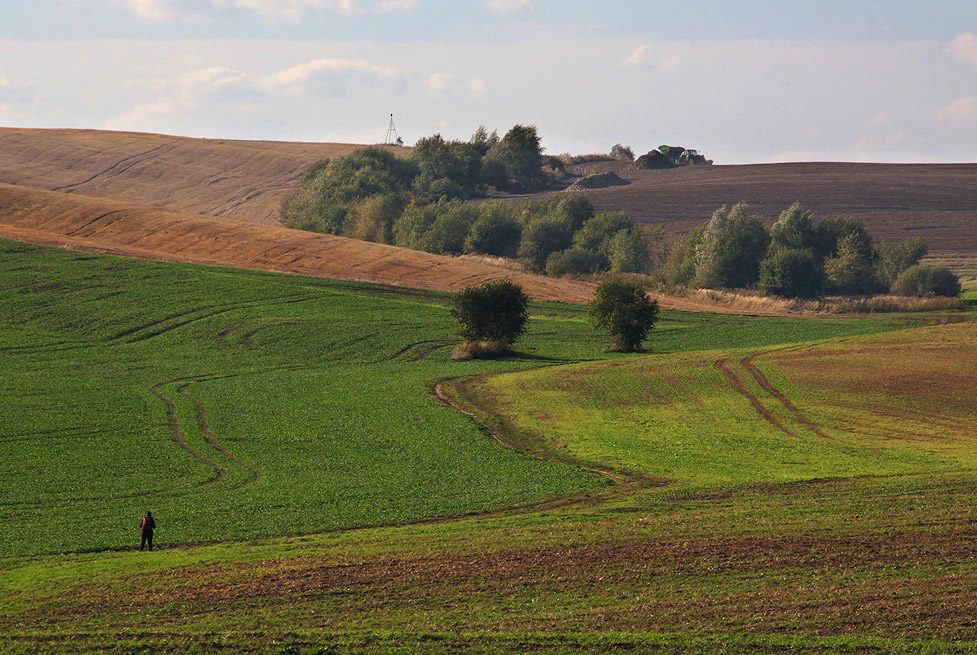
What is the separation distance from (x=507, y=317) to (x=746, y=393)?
19.7 m

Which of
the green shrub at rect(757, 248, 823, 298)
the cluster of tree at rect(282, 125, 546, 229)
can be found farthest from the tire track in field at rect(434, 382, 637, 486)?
the cluster of tree at rect(282, 125, 546, 229)

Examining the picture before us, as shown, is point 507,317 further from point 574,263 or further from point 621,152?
point 621,152

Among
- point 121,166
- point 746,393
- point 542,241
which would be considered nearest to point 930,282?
point 542,241

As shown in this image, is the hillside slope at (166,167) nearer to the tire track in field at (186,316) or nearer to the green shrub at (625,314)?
the tire track in field at (186,316)

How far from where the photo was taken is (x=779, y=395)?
166 ft

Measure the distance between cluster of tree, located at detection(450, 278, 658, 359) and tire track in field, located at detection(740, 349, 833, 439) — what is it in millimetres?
8300

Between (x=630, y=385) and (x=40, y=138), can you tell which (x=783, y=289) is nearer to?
(x=630, y=385)

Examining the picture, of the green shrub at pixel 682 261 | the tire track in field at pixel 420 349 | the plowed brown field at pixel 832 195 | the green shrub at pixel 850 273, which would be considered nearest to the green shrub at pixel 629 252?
the green shrub at pixel 682 261

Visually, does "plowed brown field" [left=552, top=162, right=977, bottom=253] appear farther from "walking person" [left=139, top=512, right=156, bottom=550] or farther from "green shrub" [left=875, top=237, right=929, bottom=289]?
"walking person" [left=139, top=512, right=156, bottom=550]

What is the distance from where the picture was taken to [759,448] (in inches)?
1585

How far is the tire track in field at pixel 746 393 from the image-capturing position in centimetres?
4456

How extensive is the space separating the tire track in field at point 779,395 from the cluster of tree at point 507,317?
8300mm

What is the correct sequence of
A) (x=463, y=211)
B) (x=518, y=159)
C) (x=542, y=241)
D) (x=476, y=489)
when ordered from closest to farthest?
(x=476, y=489)
(x=542, y=241)
(x=463, y=211)
(x=518, y=159)

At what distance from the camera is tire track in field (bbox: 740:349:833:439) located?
44188mm
